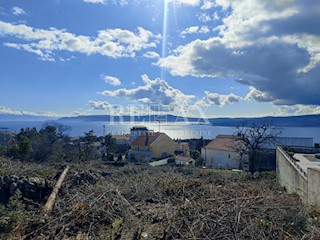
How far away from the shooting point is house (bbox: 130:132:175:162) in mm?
36688

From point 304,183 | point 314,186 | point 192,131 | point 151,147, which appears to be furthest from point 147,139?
point 192,131

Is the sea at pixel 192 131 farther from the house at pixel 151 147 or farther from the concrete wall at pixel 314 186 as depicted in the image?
the concrete wall at pixel 314 186

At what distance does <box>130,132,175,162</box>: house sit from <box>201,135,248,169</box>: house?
6.67 m

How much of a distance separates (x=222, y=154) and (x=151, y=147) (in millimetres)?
9599

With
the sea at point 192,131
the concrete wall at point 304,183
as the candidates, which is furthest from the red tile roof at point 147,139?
the concrete wall at point 304,183

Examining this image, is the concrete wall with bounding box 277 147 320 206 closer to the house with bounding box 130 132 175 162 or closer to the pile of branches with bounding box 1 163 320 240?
the pile of branches with bounding box 1 163 320 240

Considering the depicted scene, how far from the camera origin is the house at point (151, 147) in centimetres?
3669

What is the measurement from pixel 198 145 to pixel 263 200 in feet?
121

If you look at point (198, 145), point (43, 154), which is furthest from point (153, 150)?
point (43, 154)

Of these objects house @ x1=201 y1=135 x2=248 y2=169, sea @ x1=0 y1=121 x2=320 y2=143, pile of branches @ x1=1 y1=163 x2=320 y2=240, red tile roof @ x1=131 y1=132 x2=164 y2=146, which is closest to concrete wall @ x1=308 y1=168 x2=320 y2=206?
pile of branches @ x1=1 y1=163 x2=320 y2=240

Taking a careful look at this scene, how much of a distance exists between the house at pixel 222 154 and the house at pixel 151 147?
263 inches

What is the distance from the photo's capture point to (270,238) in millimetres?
4719

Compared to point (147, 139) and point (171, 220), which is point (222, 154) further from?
point (171, 220)

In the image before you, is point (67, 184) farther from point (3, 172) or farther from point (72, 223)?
point (72, 223)
